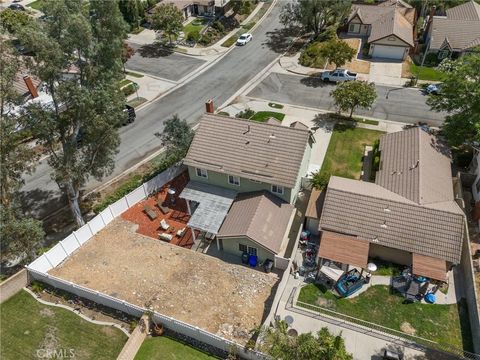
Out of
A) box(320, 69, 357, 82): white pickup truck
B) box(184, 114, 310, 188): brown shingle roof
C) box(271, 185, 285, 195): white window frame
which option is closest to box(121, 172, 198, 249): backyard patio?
box(184, 114, 310, 188): brown shingle roof

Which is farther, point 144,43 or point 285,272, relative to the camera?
point 144,43

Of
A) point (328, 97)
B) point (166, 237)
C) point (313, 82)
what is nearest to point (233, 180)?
point (166, 237)

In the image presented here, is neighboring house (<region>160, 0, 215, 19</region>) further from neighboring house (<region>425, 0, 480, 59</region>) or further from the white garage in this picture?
neighboring house (<region>425, 0, 480, 59</region>)

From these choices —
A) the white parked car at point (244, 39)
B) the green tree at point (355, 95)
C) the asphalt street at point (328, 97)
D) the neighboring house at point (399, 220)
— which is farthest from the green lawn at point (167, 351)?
the white parked car at point (244, 39)

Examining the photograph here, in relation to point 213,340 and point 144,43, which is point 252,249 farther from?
point 144,43

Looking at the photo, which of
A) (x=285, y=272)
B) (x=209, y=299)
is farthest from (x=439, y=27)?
(x=209, y=299)

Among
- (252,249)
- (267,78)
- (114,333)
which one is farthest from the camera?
(267,78)
